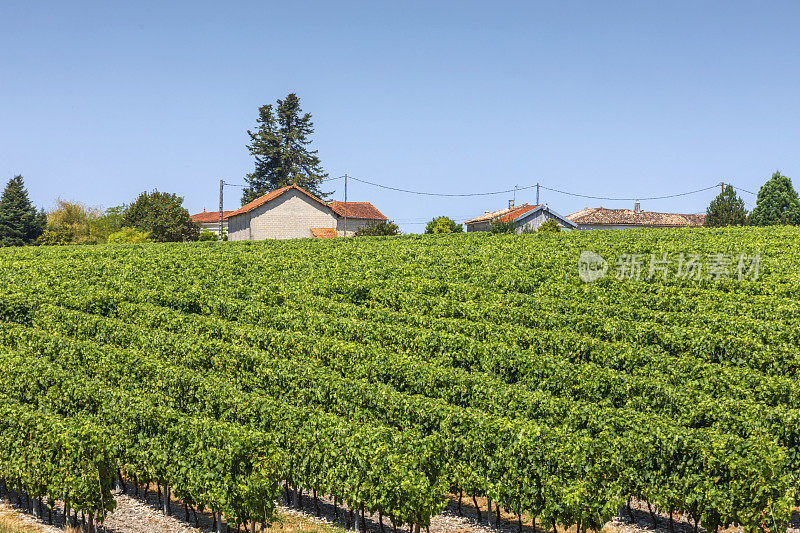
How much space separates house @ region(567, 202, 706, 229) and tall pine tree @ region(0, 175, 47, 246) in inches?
2648

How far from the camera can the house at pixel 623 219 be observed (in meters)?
81.3

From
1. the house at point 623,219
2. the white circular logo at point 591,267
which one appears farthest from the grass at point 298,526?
the house at point 623,219

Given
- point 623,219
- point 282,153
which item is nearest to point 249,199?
point 282,153

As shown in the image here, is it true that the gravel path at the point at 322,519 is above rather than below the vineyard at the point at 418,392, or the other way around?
below

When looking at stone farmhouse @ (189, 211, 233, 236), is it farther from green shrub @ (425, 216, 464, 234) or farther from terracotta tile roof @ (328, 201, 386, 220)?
green shrub @ (425, 216, 464, 234)

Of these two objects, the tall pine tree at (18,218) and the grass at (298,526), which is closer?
the grass at (298,526)

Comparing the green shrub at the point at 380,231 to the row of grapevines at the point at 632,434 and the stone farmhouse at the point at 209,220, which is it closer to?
the row of grapevines at the point at 632,434

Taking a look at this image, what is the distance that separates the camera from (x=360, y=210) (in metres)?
81.8

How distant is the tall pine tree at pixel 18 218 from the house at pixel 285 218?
27.7 m

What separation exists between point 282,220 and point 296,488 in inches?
2197

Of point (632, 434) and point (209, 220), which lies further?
point (209, 220)

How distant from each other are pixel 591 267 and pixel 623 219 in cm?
5620

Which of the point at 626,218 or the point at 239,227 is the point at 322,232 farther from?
the point at 626,218

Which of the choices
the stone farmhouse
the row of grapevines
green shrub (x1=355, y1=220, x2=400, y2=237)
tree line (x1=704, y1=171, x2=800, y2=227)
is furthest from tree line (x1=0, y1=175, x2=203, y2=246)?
tree line (x1=704, y1=171, x2=800, y2=227)
